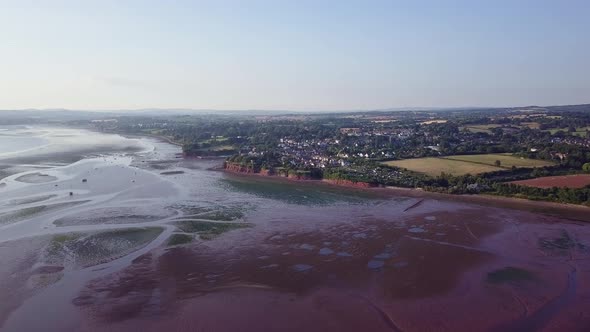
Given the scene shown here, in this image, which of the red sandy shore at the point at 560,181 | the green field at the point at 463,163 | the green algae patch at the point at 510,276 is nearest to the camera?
the green algae patch at the point at 510,276

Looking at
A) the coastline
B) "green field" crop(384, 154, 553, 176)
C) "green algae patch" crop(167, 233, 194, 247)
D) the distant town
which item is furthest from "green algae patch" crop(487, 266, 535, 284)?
"green field" crop(384, 154, 553, 176)

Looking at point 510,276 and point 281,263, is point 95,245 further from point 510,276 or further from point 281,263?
point 510,276

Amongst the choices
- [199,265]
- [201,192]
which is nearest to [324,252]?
[199,265]

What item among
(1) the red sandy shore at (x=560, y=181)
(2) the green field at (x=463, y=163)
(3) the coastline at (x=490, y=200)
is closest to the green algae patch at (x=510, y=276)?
(3) the coastline at (x=490, y=200)

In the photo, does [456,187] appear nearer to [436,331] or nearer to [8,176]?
[436,331]

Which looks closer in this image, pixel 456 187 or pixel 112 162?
pixel 456 187

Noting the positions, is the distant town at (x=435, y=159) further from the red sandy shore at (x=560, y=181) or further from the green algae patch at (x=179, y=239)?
the green algae patch at (x=179, y=239)

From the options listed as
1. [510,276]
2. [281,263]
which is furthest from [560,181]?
[281,263]
